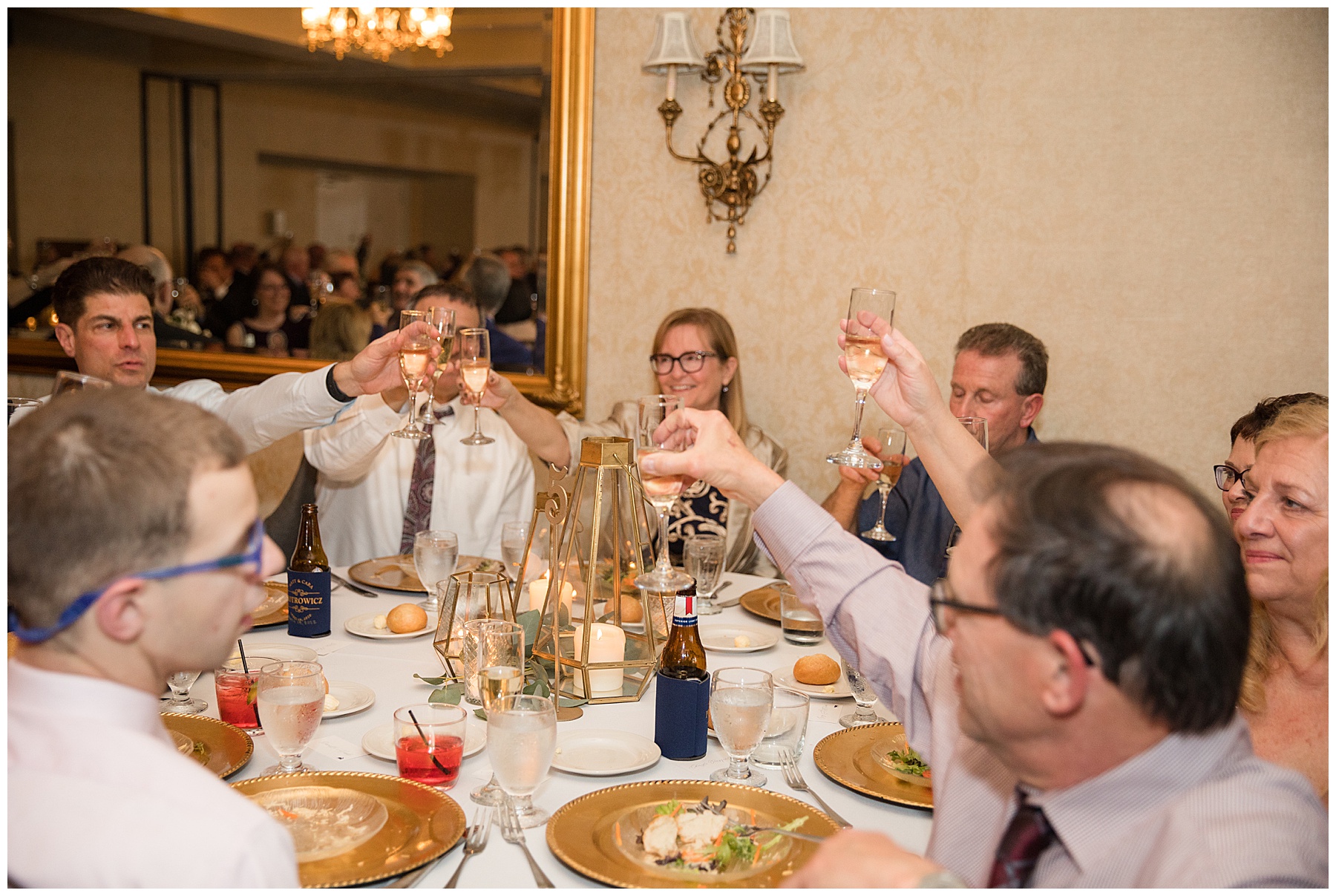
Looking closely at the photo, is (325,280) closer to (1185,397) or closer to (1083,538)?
(1185,397)

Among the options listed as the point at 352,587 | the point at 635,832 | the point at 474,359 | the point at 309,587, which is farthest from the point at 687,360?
the point at 635,832

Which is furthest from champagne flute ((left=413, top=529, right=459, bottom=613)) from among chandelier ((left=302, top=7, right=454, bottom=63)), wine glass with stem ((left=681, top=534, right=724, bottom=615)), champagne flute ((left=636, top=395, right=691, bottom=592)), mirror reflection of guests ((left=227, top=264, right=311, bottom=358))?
chandelier ((left=302, top=7, right=454, bottom=63))

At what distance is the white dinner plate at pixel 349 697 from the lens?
1785mm

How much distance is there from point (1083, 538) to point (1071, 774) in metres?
0.25

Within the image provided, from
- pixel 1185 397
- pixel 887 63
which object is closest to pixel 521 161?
pixel 887 63

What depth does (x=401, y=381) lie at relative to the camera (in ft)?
8.79

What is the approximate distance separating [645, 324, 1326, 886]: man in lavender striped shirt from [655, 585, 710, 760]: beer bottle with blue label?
1.90 feet

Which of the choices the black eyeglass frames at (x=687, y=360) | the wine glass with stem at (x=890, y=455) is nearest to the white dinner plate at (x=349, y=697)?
the wine glass with stem at (x=890, y=455)

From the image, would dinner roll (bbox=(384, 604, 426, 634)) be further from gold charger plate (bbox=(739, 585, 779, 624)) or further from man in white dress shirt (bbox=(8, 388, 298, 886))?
man in white dress shirt (bbox=(8, 388, 298, 886))

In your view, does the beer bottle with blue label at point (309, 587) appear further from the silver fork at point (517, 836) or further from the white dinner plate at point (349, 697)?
the silver fork at point (517, 836)

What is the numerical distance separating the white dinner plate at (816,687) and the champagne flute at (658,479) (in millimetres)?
393

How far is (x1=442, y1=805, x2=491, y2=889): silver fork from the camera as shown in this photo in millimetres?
1315

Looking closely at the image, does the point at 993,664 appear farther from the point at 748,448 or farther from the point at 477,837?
the point at 748,448

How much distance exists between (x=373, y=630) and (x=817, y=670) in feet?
3.07
